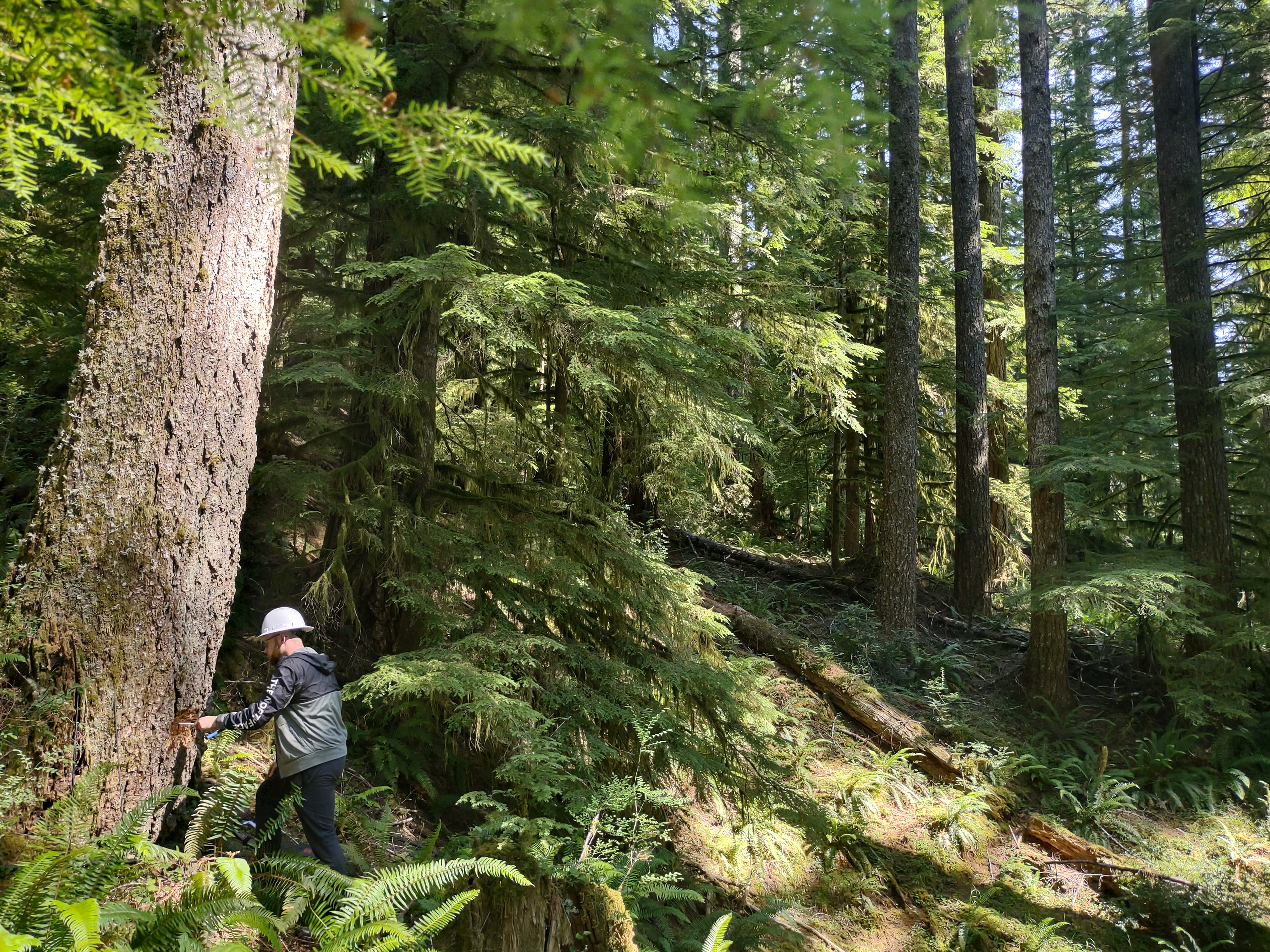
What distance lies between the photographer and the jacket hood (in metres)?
4.50

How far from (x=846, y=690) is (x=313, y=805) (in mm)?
6868

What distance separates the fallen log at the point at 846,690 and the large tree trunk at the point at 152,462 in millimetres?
6461

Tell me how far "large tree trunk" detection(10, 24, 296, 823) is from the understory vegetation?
0.09m

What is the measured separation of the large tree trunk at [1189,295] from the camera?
10.4m

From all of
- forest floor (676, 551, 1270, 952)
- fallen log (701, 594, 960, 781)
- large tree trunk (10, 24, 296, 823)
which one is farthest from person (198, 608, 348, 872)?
fallen log (701, 594, 960, 781)

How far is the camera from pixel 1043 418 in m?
10.5

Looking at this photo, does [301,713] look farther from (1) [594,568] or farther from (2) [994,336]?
(2) [994,336]

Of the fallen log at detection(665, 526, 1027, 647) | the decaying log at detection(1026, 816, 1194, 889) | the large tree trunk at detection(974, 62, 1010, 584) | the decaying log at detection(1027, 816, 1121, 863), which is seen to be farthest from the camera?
the large tree trunk at detection(974, 62, 1010, 584)

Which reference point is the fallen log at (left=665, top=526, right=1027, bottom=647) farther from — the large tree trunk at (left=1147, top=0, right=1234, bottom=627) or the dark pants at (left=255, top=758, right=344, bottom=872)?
the dark pants at (left=255, top=758, right=344, bottom=872)

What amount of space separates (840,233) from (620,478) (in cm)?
715

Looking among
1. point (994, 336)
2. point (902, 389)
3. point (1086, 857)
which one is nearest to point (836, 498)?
point (902, 389)

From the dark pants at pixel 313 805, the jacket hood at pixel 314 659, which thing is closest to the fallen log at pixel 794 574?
the jacket hood at pixel 314 659

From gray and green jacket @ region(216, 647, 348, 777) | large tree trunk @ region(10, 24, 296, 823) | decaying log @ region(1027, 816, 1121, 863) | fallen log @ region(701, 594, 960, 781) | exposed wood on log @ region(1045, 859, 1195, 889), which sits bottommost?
exposed wood on log @ region(1045, 859, 1195, 889)

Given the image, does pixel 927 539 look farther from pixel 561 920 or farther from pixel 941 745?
pixel 561 920
